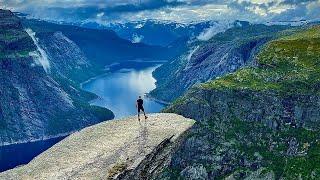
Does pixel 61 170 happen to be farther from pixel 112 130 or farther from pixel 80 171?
pixel 112 130

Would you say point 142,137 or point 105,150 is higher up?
point 142,137

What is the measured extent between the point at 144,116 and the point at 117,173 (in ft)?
74.4

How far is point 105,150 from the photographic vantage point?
77688 millimetres

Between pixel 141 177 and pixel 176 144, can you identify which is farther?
pixel 176 144

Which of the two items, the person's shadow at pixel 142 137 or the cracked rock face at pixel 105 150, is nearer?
the cracked rock face at pixel 105 150

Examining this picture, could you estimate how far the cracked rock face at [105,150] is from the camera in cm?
7181

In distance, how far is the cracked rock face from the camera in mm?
71812

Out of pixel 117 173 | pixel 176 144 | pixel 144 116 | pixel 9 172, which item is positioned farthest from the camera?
pixel 144 116

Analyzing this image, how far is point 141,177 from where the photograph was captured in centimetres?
7444

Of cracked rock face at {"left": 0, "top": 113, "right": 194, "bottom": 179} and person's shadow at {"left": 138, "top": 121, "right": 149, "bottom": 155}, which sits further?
person's shadow at {"left": 138, "top": 121, "right": 149, "bottom": 155}

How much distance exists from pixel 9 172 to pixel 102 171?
1321 centimetres

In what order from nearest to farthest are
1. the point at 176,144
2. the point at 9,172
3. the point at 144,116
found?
the point at 9,172 < the point at 176,144 < the point at 144,116

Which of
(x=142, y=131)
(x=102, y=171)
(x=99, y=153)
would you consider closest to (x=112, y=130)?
(x=142, y=131)

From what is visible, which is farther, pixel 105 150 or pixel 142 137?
pixel 142 137
